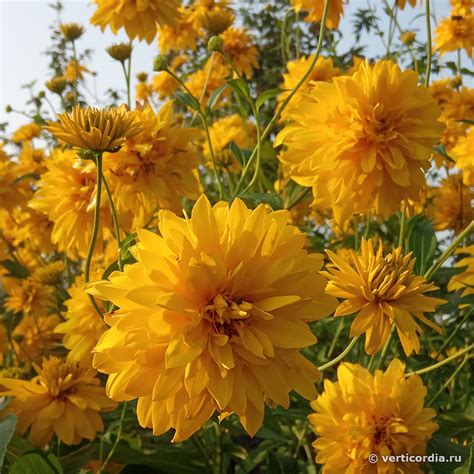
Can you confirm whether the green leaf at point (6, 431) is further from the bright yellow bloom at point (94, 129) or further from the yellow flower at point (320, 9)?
the yellow flower at point (320, 9)

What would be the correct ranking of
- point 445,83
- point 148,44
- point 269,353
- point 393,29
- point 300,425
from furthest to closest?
point 445,83
point 393,29
point 148,44
point 300,425
point 269,353

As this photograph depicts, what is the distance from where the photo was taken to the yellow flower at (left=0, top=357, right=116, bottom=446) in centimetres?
115

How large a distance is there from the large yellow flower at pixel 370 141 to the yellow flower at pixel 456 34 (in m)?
1.78

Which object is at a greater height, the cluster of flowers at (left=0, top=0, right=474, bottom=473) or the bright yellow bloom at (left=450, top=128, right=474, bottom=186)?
the bright yellow bloom at (left=450, top=128, right=474, bottom=186)

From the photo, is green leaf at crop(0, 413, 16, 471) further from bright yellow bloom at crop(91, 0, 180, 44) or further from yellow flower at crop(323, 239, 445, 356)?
bright yellow bloom at crop(91, 0, 180, 44)

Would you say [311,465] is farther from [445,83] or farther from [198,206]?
[445,83]

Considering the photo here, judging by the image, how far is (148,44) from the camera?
170 cm

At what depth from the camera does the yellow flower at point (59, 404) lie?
115 cm

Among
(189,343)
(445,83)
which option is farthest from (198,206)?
(445,83)

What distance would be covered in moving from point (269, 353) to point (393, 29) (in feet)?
5.65

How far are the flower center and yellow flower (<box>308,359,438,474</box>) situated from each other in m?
0.48

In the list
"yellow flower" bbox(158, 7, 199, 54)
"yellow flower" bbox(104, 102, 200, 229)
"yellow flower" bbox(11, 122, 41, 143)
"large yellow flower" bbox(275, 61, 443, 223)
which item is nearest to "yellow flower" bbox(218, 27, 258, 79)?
"yellow flower" bbox(158, 7, 199, 54)

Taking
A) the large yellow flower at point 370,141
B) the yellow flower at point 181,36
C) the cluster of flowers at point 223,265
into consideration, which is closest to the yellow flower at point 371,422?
the cluster of flowers at point 223,265

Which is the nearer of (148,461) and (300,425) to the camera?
(148,461)
